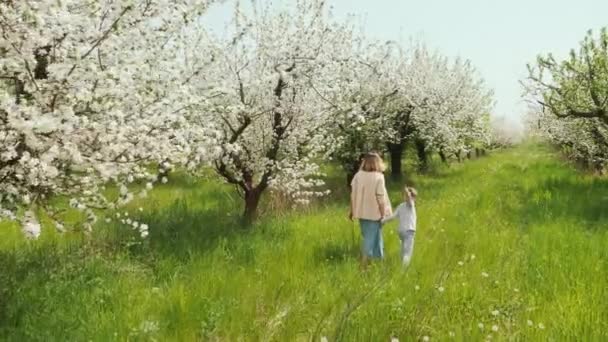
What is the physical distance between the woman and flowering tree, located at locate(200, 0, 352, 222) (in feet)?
9.73

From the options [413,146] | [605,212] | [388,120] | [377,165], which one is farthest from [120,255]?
[413,146]

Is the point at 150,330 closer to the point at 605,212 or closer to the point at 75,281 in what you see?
the point at 75,281

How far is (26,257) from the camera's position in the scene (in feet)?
31.3

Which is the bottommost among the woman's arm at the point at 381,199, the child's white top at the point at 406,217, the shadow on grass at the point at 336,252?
the shadow on grass at the point at 336,252

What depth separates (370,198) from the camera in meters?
9.73

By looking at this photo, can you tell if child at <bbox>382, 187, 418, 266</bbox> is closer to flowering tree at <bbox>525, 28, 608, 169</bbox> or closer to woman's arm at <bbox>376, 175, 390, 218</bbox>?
woman's arm at <bbox>376, 175, 390, 218</bbox>

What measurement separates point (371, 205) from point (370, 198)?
0.12 meters

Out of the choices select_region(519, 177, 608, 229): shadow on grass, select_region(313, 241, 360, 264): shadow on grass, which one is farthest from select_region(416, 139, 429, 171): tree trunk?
select_region(313, 241, 360, 264): shadow on grass

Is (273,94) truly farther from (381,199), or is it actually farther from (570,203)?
(570,203)

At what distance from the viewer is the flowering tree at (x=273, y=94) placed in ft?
40.4

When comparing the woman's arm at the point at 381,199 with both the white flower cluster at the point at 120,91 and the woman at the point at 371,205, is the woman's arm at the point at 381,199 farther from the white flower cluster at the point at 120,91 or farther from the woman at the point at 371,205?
the white flower cluster at the point at 120,91

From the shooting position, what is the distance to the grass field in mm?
6133

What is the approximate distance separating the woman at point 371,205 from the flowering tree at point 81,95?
12.3 ft

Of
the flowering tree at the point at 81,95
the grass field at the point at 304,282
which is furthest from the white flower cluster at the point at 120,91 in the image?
the grass field at the point at 304,282
